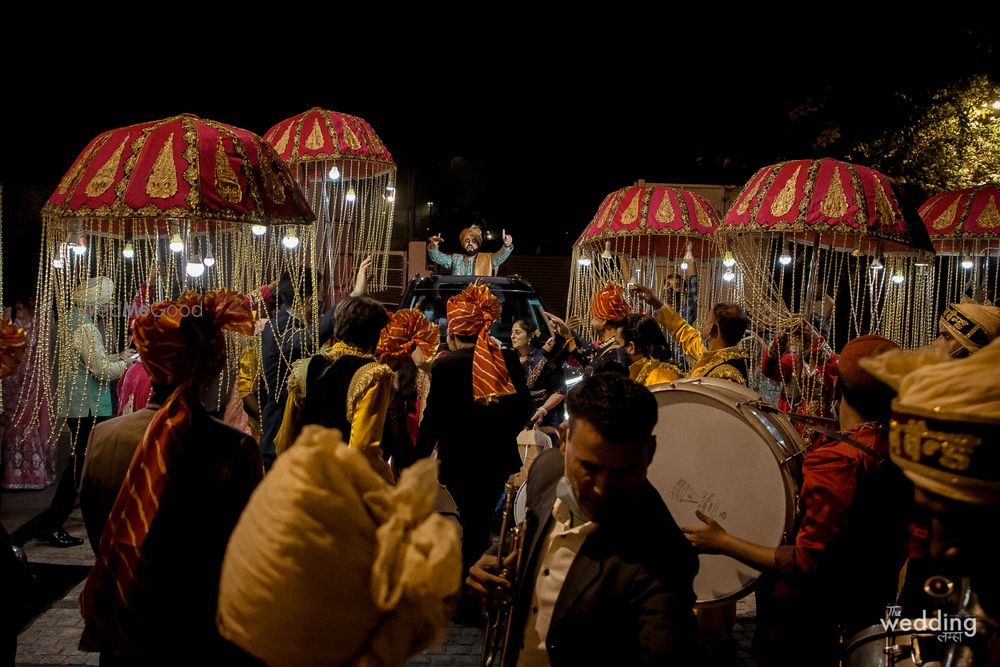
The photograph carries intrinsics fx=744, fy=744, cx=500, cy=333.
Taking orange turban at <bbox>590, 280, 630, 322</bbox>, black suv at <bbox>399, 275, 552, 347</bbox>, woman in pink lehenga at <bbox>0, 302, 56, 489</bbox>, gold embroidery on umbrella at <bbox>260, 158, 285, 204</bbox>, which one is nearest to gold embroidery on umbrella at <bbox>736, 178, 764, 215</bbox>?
orange turban at <bbox>590, 280, 630, 322</bbox>

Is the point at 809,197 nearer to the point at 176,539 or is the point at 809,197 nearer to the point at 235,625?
the point at 176,539

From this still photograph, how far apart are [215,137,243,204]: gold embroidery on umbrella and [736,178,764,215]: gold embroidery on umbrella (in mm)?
3303

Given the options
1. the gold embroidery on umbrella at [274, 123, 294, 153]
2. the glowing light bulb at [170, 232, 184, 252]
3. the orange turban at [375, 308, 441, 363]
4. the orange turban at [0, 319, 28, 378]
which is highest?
the gold embroidery on umbrella at [274, 123, 294, 153]

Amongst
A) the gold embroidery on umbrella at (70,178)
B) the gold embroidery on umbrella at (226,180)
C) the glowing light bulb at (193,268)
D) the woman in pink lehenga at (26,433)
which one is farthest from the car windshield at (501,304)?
the gold embroidery on umbrella at (70,178)

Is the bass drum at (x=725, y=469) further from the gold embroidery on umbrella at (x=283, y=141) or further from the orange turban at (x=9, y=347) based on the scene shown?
the gold embroidery on umbrella at (x=283, y=141)

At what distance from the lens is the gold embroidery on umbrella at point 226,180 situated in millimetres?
3457

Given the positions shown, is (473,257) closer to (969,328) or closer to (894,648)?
(969,328)

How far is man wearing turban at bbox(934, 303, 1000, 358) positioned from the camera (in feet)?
12.6

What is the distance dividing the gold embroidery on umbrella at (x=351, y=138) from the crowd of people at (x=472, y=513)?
6.08 ft

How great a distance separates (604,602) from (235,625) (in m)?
1.03

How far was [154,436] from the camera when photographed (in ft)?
8.43

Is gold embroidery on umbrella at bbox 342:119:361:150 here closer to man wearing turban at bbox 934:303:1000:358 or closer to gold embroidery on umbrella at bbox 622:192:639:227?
gold embroidery on umbrella at bbox 622:192:639:227

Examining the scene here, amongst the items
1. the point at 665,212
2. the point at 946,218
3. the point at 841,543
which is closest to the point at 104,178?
the point at 841,543

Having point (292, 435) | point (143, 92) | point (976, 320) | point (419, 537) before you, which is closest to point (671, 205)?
point (976, 320)
